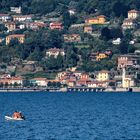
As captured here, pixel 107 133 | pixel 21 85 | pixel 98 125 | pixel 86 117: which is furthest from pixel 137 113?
pixel 21 85

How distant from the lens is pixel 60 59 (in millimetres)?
191500

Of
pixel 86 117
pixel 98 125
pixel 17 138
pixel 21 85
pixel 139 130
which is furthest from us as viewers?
pixel 21 85

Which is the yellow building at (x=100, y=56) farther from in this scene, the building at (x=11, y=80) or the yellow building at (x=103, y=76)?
the building at (x=11, y=80)

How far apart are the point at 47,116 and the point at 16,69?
96857mm

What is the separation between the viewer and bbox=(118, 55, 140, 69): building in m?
192

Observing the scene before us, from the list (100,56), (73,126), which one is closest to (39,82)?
(100,56)

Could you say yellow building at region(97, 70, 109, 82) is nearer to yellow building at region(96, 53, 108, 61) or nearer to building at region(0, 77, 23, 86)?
yellow building at region(96, 53, 108, 61)

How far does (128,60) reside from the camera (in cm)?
19712

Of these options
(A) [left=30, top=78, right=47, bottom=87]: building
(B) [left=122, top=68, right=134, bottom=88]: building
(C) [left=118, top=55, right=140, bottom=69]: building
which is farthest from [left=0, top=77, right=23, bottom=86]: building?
(C) [left=118, top=55, right=140, bottom=69]: building

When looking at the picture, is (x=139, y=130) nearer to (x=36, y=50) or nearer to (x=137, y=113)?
(x=137, y=113)

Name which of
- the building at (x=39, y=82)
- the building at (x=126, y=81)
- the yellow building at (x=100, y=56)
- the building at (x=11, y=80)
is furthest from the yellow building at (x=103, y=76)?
the building at (x=11, y=80)

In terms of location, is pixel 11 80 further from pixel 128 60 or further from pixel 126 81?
pixel 128 60

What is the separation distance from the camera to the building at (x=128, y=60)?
19238 centimetres

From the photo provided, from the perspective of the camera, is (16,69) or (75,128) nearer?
(75,128)
